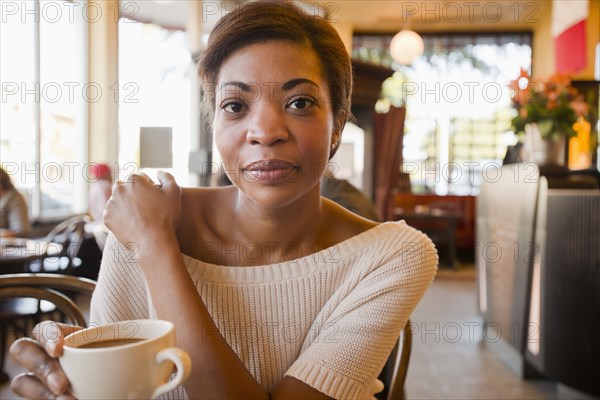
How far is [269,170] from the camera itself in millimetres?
902

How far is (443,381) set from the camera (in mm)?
2996

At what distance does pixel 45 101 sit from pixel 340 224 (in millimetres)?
5175

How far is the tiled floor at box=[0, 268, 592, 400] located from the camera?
2842mm

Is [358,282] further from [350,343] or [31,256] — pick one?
[31,256]

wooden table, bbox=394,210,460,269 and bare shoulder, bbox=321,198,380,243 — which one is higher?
bare shoulder, bbox=321,198,380,243

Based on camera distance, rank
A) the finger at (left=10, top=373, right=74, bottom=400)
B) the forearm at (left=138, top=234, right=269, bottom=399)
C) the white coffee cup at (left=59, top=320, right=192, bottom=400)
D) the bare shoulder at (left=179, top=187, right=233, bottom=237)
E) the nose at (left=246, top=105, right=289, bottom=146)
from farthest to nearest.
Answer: the bare shoulder at (left=179, top=187, right=233, bottom=237) < the nose at (left=246, top=105, right=289, bottom=146) < the forearm at (left=138, top=234, right=269, bottom=399) < the finger at (left=10, top=373, right=74, bottom=400) < the white coffee cup at (left=59, top=320, right=192, bottom=400)

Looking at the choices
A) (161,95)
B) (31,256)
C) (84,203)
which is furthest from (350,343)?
(84,203)

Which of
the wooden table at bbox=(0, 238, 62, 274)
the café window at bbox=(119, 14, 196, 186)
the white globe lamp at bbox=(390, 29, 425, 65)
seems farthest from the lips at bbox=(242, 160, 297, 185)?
the white globe lamp at bbox=(390, 29, 425, 65)

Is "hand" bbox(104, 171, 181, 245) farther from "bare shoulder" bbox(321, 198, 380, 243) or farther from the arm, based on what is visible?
"bare shoulder" bbox(321, 198, 380, 243)

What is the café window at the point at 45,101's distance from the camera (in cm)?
501

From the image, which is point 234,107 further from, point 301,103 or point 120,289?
point 120,289

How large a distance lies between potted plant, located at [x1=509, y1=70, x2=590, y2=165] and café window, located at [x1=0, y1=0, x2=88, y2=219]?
155 inches

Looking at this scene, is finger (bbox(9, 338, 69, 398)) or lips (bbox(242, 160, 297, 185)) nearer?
finger (bbox(9, 338, 69, 398))

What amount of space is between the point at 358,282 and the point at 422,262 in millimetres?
129
